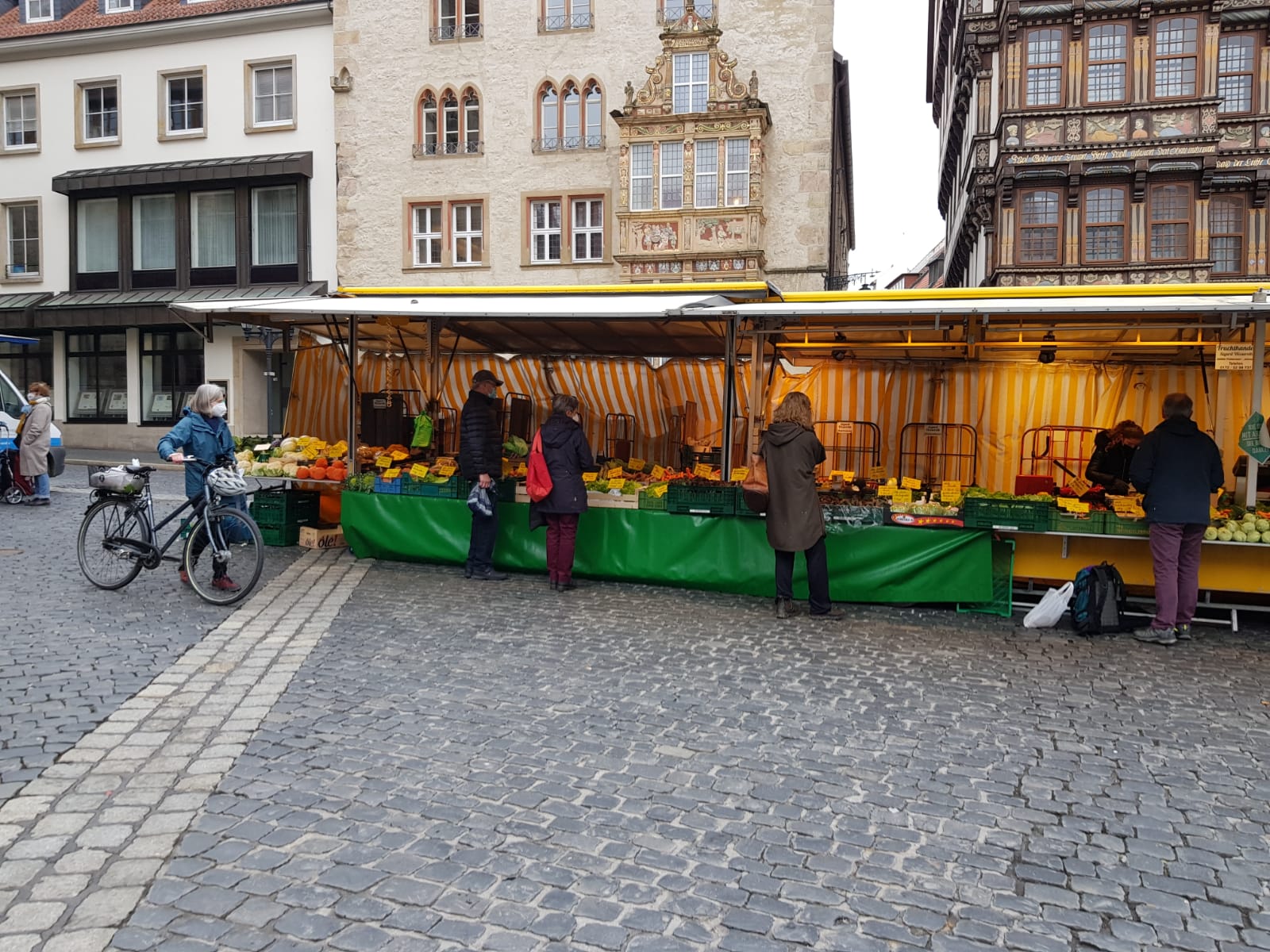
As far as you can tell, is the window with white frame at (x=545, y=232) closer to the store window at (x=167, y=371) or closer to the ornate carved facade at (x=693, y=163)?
the ornate carved facade at (x=693, y=163)

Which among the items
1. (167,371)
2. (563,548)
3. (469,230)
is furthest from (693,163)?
(563,548)

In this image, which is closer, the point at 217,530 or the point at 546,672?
the point at 546,672

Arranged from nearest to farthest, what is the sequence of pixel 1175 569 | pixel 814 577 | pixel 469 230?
pixel 1175 569 < pixel 814 577 < pixel 469 230

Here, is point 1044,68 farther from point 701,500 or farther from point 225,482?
point 225,482

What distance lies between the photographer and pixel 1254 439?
300 inches

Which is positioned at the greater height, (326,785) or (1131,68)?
(1131,68)

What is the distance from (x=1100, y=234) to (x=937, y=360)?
46.0 feet

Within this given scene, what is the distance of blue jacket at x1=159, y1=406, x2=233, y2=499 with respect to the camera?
26.1ft

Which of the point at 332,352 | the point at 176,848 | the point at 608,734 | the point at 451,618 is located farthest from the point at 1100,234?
the point at 176,848

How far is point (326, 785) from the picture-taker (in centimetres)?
416

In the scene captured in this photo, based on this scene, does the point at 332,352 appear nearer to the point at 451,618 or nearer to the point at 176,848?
the point at 451,618

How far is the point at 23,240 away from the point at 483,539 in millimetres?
25610

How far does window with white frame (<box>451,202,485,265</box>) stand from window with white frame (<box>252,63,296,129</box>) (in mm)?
5333

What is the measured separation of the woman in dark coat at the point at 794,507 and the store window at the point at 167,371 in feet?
73.9
